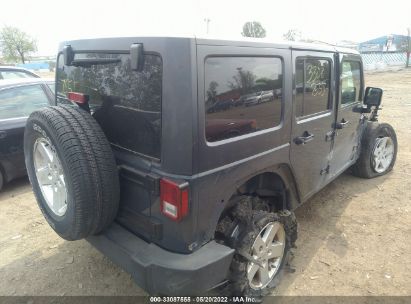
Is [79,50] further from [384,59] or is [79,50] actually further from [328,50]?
[384,59]

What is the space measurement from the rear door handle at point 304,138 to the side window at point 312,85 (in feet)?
0.59

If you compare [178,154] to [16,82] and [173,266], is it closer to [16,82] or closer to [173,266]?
[173,266]

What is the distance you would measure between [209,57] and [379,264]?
246 cm

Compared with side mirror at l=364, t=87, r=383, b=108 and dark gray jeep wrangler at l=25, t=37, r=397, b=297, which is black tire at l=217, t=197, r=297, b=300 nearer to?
dark gray jeep wrangler at l=25, t=37, r=397, b=297

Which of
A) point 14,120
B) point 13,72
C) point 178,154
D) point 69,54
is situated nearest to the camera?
point 178,154

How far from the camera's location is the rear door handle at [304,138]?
8.71ft

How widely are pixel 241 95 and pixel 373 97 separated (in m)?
2.68

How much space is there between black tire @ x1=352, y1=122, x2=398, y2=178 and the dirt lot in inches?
12.9

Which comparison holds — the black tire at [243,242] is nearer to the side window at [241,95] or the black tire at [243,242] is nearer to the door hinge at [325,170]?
the side window at [241,95]

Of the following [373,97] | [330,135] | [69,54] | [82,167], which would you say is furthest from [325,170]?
[69,54]

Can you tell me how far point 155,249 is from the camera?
2.03m

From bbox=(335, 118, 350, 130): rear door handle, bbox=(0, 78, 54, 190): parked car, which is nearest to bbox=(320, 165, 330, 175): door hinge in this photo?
bbox=(335, 118, 350, 130): rear door handle

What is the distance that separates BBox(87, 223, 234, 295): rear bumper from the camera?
6.20ft

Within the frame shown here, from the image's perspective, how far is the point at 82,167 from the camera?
1.90 meters
